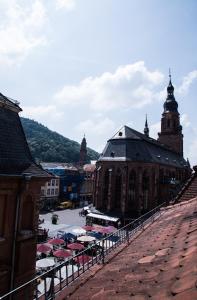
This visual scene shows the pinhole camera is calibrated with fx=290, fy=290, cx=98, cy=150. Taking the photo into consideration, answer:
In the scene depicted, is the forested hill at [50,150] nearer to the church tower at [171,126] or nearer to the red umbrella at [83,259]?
the church tower at [171,126]

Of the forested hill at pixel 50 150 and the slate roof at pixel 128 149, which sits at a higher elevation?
the forested hill at pixel 50 150

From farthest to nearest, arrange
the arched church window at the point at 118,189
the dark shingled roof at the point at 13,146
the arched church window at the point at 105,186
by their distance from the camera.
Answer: the arched church window at the point at 105,186 < the arched church window at the point at 118,189 < the dark shingled roof at the point at 13,146

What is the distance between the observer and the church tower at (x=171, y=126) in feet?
234

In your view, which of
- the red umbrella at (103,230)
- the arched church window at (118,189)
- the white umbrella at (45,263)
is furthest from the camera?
the arched church window at (118,189)

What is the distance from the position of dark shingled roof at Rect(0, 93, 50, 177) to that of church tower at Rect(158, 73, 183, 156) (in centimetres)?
6222

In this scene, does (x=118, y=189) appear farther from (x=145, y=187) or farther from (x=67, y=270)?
(x=67, y=270)

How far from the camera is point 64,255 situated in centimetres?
2019

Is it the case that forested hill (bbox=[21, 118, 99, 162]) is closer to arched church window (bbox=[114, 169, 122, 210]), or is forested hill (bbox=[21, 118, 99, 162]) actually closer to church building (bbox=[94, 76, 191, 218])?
church building (bbox=[94, 76, 191, 218])

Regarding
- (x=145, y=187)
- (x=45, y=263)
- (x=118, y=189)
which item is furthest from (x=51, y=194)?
(x=45, y=263)

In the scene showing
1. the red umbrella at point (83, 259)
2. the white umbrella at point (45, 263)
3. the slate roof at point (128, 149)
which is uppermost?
the slate roof at point (128, 149)

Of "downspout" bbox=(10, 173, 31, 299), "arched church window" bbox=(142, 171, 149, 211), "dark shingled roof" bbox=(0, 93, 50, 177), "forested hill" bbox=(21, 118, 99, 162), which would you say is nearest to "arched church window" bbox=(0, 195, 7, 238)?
"downspout" bbox=(10, 173, 31, 299)

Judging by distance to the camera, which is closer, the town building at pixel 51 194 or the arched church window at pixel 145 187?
the arched church window at pixel 145 187


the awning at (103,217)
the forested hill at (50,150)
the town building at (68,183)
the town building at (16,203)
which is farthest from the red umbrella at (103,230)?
the forested hill at (50,150)

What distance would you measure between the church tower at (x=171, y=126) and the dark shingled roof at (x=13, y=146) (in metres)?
62.2
